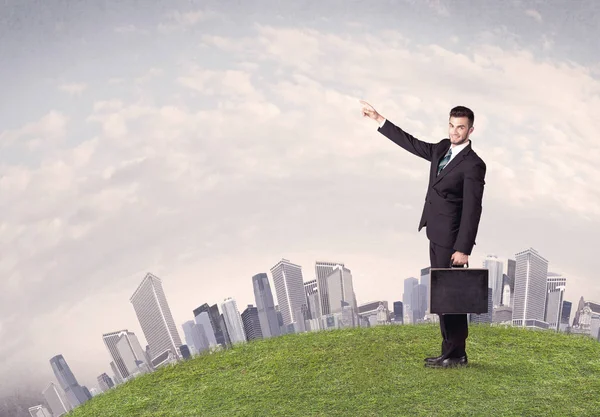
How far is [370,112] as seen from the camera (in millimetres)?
6238

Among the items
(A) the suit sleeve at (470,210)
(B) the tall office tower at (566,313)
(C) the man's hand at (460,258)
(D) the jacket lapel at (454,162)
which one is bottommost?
(B) the tall office tower at (566,313)

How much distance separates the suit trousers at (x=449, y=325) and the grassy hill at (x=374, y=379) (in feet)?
0.60

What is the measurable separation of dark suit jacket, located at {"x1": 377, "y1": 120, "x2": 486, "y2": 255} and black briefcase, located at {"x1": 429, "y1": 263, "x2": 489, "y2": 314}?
0.61 feet

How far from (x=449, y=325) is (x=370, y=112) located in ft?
6.40

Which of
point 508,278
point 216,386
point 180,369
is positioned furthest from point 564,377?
point 508,278

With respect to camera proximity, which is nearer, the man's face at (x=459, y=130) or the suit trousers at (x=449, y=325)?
the man's face at (x=459, y=130)

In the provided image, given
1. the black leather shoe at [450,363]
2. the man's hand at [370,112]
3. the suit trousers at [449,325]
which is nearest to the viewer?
the suit trousers at [449,325]

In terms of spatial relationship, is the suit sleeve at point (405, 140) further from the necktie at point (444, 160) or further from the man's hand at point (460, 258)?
the man's hand at point (460, 258)

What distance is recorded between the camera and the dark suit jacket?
18.6ft

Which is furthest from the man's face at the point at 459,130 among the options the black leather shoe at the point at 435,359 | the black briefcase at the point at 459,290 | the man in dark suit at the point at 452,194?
the black leather shoe at the point at 435,359

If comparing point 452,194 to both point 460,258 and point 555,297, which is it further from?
point 555,297

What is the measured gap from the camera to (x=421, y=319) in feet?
28.0

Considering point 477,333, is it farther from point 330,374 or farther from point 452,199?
point 452,199

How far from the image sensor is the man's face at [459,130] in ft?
18.9
